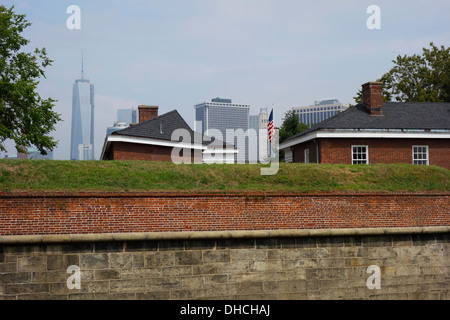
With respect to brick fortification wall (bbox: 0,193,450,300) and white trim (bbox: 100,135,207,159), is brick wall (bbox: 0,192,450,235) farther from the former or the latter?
white trim (bbox: 100,135,207,159)

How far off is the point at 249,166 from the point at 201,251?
4497 mm

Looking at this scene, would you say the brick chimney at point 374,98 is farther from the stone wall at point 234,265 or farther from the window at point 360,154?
the stone wall at point 234,265

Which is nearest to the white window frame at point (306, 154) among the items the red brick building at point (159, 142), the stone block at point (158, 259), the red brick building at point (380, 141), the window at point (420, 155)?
the red brick building at point (380, 141)

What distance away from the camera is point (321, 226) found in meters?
15.2

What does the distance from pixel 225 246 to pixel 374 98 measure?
18317mm

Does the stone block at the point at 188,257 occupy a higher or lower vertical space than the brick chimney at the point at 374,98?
lower

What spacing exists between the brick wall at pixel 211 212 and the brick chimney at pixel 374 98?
13.6 meters

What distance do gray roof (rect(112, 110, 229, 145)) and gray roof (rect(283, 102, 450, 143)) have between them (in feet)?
27.0

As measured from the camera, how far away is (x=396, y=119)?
28.5 meters

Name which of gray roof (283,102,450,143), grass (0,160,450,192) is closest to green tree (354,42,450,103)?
gray roof (283,102,450,143)

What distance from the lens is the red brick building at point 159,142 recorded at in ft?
93.1
